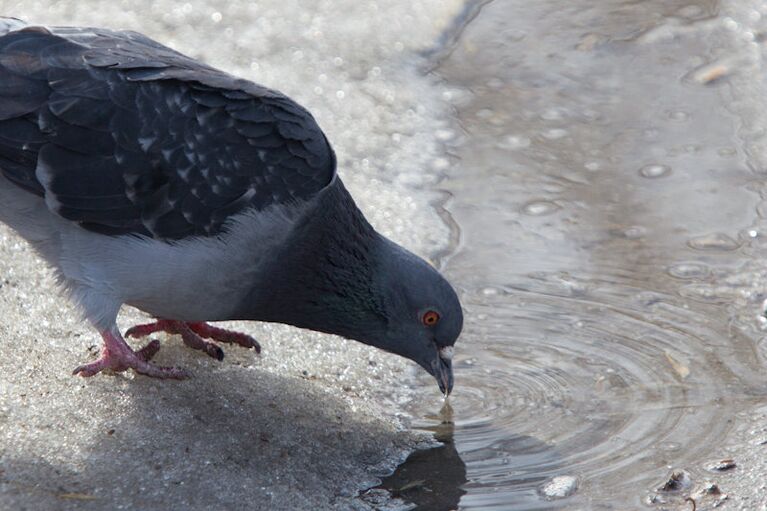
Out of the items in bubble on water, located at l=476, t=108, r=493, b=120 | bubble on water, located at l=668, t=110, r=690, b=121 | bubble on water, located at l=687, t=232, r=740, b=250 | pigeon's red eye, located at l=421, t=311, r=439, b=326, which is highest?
pigeon's red eye, located at l=421, t=311, r=439, b=326

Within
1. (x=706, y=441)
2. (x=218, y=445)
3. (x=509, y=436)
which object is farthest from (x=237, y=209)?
(x=706, y=441)

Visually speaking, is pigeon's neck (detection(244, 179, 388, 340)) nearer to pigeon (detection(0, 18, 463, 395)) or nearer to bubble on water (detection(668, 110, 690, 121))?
pigeon (detection(0, 18, 463, 395))

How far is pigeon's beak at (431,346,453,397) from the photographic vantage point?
5605mm

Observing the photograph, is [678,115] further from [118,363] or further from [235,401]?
[118,363]

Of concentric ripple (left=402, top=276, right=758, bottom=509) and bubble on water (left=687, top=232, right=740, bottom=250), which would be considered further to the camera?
bubble on water (left=687, top=232, right=740, bottom=250)

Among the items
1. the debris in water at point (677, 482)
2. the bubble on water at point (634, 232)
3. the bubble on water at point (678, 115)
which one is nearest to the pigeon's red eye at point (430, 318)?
the debris in water at point (677, 482)

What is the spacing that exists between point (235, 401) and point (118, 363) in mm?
532

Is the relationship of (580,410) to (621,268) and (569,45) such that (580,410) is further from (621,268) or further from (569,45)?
(569,45)

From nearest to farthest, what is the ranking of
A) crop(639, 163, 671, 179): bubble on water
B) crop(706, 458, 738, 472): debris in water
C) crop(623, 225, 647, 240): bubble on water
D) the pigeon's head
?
crop(706, 458, 738, 472): debris in water < the pigeon's head < crop(623, 225, 647, 240): bubble on water < crop(639, 163, 671, 179): bubble on water

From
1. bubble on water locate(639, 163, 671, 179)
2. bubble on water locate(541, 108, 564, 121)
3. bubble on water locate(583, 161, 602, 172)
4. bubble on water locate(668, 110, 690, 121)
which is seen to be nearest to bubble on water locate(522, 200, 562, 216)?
bubble on water locate(583, 161, 602, 172)

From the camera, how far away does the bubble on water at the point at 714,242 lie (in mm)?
6809

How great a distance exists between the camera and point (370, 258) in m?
5.69

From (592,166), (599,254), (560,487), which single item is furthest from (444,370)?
(592,166)

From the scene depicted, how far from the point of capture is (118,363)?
5.38 m
